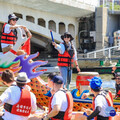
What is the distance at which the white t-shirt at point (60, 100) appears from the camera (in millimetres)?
4188

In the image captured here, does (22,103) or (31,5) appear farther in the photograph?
(31,5)

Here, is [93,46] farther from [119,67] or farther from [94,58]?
[119,67]

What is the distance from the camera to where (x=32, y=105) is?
4457 mm

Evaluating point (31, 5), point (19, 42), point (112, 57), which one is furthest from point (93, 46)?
point (19, 42)

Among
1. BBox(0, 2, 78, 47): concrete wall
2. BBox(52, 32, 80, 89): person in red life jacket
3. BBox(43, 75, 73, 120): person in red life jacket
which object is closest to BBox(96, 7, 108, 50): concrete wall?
BBox(0, 2, 78, 47): concrete wall

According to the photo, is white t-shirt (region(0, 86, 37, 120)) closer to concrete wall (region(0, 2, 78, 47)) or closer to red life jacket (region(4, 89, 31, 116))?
red life jacket (region(4, 89, 31, 116))

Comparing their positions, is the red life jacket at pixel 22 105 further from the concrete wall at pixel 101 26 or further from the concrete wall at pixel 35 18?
the concrete wall at pixel 101 26

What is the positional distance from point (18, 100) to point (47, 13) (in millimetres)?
21850

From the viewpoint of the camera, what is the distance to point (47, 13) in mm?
25531

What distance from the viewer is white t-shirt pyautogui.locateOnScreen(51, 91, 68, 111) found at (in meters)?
4.19

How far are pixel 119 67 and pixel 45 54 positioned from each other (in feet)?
36.1

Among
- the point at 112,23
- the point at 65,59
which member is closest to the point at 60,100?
the point at 65,59

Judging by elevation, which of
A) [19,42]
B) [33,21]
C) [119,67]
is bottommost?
[119,67]

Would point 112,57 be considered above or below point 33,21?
below
